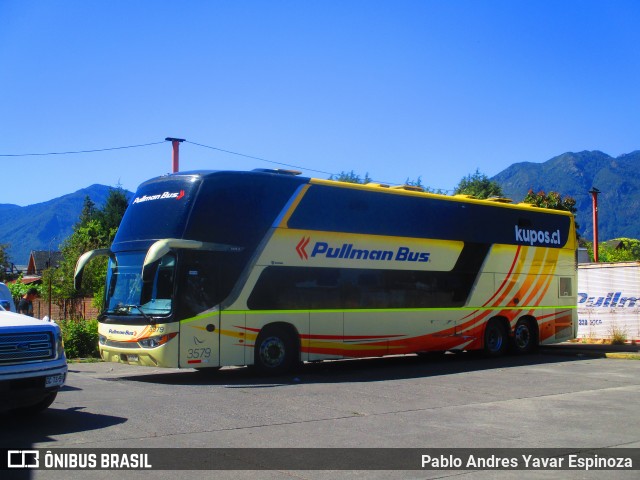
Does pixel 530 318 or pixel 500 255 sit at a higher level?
pixel 500 255

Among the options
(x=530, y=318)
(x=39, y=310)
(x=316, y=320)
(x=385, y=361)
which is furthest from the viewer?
(x=39, y=310)

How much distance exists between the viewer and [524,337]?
21469 mm

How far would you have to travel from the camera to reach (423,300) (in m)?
18.5

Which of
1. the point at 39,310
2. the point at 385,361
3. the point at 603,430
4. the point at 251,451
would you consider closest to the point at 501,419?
the point at 603,430

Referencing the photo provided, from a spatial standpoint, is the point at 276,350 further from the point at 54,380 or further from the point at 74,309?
the point at 74,309

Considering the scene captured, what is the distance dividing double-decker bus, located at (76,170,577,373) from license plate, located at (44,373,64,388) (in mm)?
3916

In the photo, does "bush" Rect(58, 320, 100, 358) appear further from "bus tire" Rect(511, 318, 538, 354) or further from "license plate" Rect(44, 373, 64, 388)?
"license plate" Rect(44, 373, 64, 388)

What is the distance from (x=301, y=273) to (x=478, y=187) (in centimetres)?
4455

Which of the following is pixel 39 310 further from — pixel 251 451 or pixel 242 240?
pixel 251 451

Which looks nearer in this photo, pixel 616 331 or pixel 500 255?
pixel 500 255

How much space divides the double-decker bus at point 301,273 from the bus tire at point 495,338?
0.16 ft

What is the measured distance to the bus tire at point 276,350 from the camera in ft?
50.3

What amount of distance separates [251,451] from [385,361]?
40.3 feet

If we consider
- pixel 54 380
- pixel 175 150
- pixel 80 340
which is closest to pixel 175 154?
pixel 175 150
